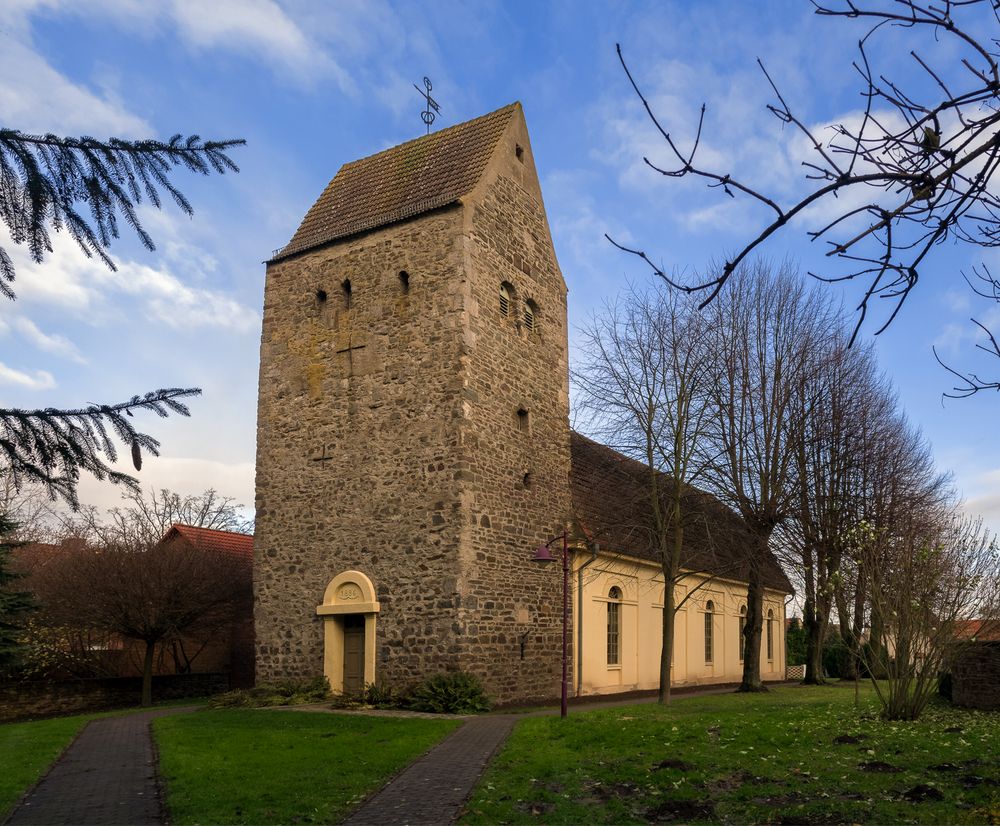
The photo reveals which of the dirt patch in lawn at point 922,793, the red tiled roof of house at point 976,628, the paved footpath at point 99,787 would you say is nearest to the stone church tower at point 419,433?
the paved footpath at point 99,787

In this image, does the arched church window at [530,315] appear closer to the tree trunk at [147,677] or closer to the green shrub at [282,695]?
the green shrub at [282,695]

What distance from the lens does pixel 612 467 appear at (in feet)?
76.8

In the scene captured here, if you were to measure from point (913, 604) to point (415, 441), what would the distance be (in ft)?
33.8

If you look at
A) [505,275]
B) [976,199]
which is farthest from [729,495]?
[976,199]

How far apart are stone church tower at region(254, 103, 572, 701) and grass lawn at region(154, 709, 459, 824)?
2.98 m

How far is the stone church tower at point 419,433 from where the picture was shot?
742 inches

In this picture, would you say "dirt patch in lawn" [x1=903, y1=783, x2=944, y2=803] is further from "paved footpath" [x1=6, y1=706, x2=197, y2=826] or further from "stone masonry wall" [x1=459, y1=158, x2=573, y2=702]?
"stone masonry wall" [x1=459, y1=158, x2=573, y2=702]

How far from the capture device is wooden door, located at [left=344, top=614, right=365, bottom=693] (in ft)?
64.1

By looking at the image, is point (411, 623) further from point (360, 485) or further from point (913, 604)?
point (913, 604)

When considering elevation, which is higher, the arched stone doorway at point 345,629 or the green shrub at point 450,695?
the arched stone doorway at point 345,629

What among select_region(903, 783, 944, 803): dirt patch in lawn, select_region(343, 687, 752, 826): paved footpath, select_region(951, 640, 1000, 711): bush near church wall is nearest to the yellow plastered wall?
select_region(951, 640, 1000, 711): bush near church wall

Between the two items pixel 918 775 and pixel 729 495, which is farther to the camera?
pixel 729 495

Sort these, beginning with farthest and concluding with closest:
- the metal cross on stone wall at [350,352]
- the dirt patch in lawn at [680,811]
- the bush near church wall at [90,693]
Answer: the bush near church wall at [90,693]
the metal cross on stone wall at [350,352]
the dirt patch in lawn at [680,811]

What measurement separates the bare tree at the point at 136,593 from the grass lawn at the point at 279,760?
6468 mm
